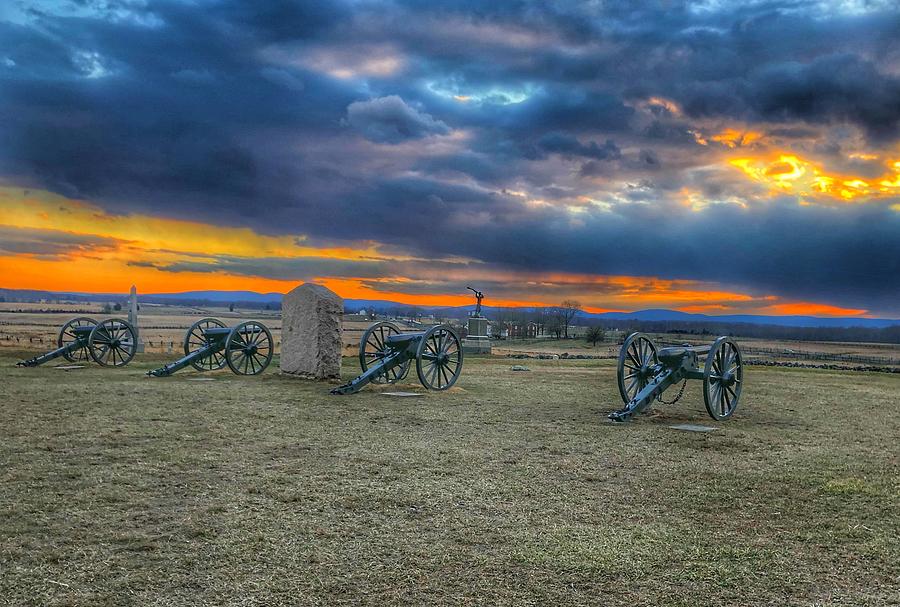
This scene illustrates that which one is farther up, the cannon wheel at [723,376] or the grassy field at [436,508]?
the cannon wheel at [723,376]

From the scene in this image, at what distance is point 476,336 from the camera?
1021 inches

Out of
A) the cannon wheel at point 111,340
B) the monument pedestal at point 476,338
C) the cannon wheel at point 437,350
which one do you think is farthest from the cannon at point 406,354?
the monument pedestal at point 476,338

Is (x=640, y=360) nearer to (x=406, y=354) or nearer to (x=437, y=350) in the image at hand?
(x=437, y=350)

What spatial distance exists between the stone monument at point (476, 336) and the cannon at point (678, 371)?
579 inches

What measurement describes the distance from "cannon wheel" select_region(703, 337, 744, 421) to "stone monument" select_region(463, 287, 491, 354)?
604 inches

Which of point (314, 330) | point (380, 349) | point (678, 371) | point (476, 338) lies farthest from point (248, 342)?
point (476, 338)

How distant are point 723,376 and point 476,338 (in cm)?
1595

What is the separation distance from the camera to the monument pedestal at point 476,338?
1014 inches

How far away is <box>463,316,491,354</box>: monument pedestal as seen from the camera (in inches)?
1014

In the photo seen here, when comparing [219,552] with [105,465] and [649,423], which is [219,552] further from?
[649,423]

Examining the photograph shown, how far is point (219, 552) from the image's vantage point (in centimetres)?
404

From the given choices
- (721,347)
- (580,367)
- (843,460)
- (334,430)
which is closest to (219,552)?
(334,430)

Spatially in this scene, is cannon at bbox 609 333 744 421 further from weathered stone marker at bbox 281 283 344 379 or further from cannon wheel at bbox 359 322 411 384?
weathered stone marker at bbox 281 283 344 379

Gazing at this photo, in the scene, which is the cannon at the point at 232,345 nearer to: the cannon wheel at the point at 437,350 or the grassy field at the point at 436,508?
the cannon wheel at the point at 437,350
